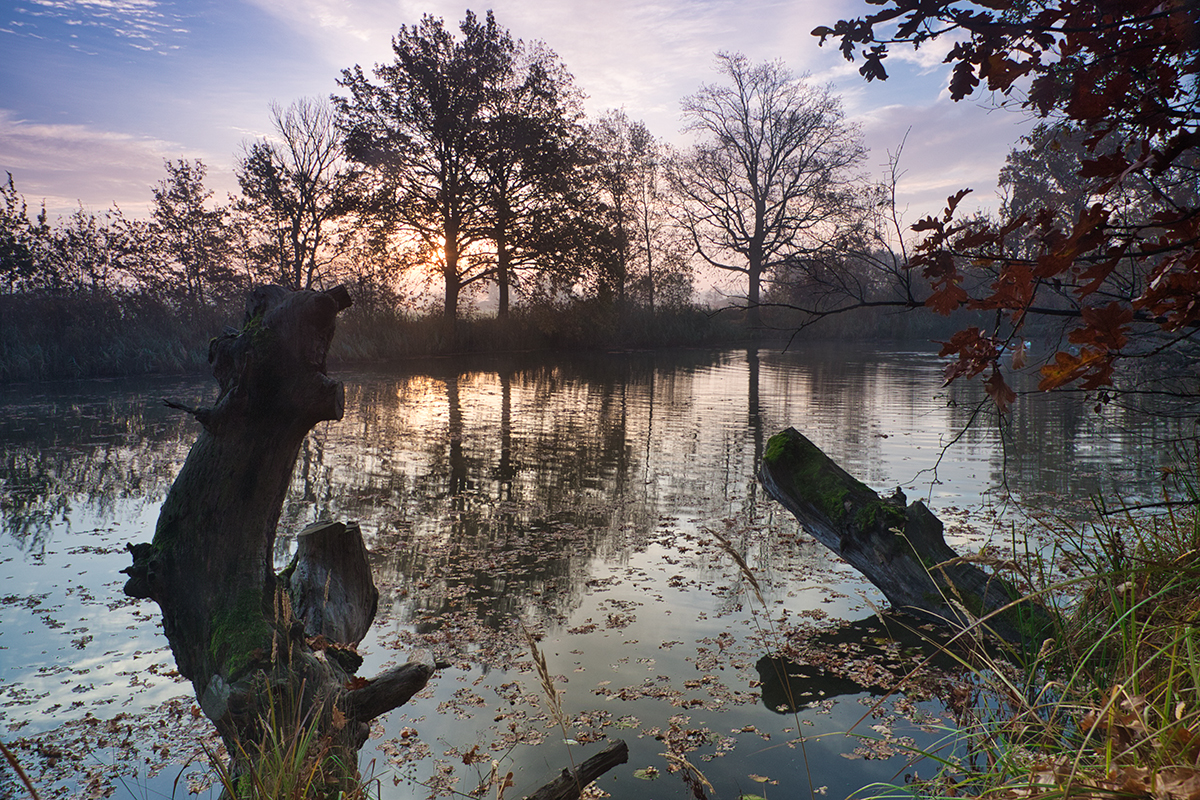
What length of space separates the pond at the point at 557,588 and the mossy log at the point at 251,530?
0.44 m

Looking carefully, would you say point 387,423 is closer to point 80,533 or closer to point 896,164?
point 80,533

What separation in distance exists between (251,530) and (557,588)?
2360mm

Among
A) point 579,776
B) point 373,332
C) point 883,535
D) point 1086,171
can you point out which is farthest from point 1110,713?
point 373,332

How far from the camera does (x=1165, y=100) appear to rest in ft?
6.43


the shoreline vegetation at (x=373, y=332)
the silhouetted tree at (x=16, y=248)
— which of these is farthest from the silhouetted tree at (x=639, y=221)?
the silhouetted tree at (x=16, y=248)

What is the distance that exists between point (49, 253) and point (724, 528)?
78.7 ft

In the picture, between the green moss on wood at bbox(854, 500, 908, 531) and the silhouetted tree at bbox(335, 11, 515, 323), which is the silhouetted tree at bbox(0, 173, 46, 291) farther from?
the green moss on wood at bbox(854, 500, 908, 531)

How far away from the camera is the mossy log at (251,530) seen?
3.08 metres

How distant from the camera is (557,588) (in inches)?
206

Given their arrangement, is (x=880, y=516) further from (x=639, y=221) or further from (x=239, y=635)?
(x=639, y=221)

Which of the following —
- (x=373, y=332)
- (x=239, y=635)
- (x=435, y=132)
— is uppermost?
(x=435, y=132)

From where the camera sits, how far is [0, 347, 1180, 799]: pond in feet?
10.7

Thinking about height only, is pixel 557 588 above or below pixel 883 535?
below

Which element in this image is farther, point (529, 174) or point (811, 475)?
point (529, 174)
